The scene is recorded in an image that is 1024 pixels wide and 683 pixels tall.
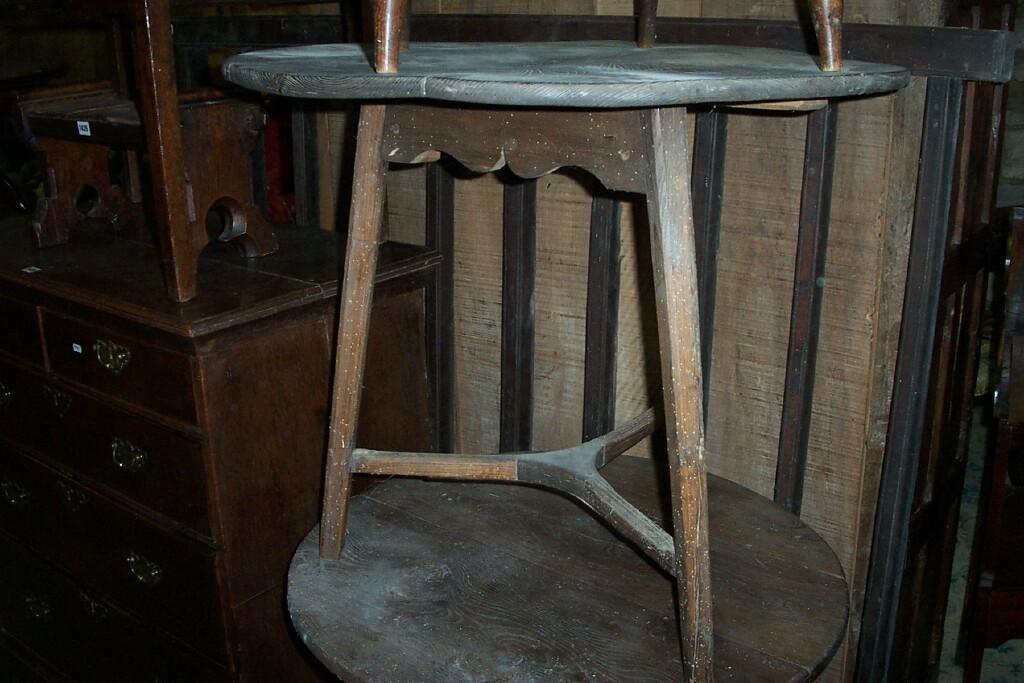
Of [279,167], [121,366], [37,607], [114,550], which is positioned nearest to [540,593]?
[121,366]

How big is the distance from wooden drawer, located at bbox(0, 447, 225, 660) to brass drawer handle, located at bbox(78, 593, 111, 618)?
0.08 ft

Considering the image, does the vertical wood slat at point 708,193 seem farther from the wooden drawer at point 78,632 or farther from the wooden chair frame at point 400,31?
the wooden drawer at point 78,632

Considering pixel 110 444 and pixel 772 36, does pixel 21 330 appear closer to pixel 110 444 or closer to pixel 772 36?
pixel 110 444

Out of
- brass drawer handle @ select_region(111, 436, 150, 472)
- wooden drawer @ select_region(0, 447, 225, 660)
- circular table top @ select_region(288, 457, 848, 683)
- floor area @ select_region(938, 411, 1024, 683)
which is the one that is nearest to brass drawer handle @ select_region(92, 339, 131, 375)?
brass drawer handle @ select_region(111, 436, 150, 472)

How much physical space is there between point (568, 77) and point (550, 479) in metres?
0.49

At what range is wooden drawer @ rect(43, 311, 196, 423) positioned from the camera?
133 centimetres

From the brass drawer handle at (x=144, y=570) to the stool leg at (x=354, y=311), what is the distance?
0.47 m

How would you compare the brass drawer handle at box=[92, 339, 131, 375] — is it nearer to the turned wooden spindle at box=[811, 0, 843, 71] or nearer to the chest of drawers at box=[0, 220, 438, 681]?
the chest of drawers at box=[0, 220, 438, 681]

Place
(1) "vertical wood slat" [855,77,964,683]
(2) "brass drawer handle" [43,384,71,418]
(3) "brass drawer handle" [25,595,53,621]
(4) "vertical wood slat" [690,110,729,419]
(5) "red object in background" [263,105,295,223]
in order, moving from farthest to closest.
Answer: (5) "red object in background" [263,105,295,223] → (3) "brass drawer handle" [25,595,53,621] → (2) "brass drawer handle" [43,384,71,418] → (4) "vertical wood slat" [690,110,729,419] → (1) "vertical wood slat" [855,77,964,683]

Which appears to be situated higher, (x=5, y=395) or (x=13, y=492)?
(x=5, y=395)

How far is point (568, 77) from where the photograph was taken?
0.78m


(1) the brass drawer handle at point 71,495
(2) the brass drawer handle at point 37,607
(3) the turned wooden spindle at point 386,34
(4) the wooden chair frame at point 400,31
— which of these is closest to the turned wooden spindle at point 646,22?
(4) the wooden chair frame at point 400,31

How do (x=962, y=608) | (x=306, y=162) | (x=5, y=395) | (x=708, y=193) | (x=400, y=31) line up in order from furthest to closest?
(x=962, y=608) → (x=306, y=162) → (x=5, y=395) → (x=708, y=193) → (x=400, y=31)

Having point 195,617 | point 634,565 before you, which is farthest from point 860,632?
point 195,617
